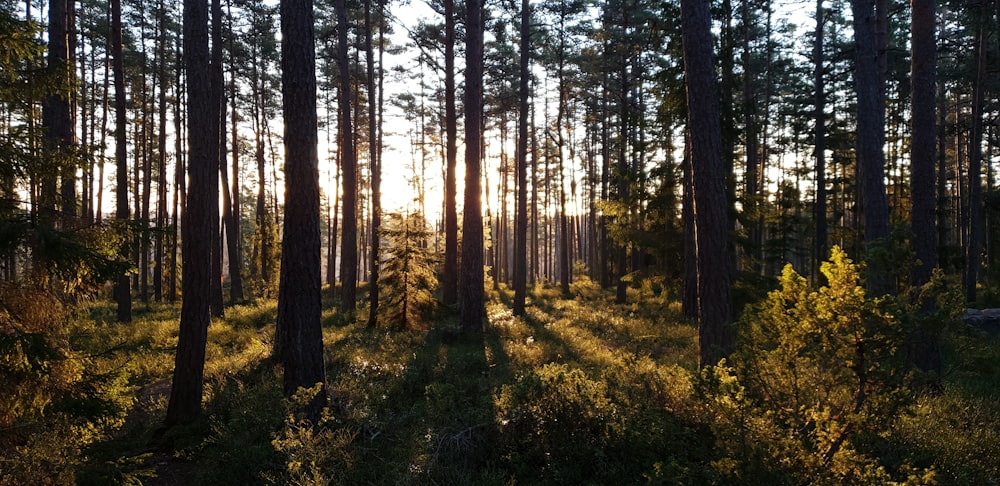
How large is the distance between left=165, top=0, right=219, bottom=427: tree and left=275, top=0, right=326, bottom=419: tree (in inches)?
66.6

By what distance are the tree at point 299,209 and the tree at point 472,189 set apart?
675 cm

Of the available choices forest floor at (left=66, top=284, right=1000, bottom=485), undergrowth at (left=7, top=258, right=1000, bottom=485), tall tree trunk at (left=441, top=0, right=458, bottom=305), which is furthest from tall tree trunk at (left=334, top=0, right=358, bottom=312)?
undergrowth at (left=7, top=258, right=1000, bottom=485)

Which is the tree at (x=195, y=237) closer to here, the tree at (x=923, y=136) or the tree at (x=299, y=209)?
the tree at (x=299, y=209)

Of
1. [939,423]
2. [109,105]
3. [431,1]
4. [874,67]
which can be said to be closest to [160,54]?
[109,105]

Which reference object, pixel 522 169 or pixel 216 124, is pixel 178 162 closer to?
pixel 216 124

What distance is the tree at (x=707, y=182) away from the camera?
704cm

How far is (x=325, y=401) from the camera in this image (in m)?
6.67

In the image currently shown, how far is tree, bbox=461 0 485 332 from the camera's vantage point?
1305 cm

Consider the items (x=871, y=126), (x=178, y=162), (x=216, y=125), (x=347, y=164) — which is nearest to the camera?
(x=871, y=126)

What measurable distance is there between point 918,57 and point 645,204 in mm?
7363

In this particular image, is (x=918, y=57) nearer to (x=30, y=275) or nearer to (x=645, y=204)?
(x=645, y=204)

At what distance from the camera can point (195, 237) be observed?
7.32 meters

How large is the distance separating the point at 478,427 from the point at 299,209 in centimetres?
360

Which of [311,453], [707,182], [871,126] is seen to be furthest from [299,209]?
[871,126]
